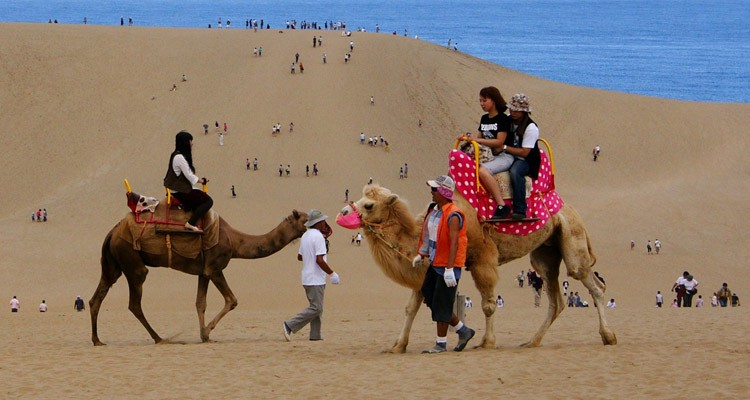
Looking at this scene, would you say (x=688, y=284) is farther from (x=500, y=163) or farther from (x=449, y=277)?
(x=449, y=277)

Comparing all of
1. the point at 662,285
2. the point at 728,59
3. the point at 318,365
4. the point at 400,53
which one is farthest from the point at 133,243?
the point at 728,59

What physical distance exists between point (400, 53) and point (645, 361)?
211 feet

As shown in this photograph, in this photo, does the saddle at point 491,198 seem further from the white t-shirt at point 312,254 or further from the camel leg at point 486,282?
the white t-shirt at point 312,254

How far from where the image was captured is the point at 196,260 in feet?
55.7

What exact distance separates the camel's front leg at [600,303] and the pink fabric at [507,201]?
104cm

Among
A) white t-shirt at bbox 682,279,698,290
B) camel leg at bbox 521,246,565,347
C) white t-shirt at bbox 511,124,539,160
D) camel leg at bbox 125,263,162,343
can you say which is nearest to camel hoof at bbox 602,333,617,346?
camel leg at bbox 521,246,565,347

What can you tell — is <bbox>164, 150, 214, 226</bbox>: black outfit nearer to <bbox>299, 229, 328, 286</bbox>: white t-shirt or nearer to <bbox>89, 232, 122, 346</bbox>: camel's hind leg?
<bbox>89, 232, 122, 346</bbox>: camel's hind leg

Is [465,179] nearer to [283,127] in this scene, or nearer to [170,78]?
[283,127]

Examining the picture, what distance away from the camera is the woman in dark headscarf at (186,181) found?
638 inches

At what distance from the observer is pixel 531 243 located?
14492mm

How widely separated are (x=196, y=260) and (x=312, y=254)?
165 centimetres

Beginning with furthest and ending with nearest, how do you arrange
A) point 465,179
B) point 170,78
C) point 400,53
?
1. point 400,53
2. point 170,78
3. point 465,179

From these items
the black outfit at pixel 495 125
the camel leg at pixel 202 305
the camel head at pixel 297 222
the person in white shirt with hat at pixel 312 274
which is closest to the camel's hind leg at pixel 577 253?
the black outfit at pixel 495 125

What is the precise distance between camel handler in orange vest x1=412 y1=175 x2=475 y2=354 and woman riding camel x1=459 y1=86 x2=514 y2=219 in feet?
1.53
